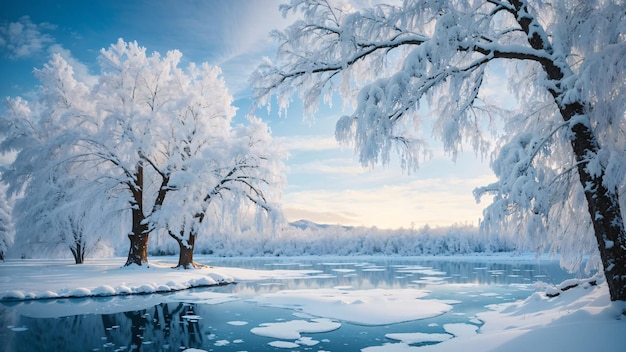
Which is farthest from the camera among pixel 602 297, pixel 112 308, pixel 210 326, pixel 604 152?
pixel 112 308

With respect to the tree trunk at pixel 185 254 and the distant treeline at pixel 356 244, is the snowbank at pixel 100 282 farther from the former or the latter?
the distant treeline at pixel 356 244

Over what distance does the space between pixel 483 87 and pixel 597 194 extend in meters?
2.83

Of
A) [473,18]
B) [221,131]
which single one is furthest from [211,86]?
[473,18]

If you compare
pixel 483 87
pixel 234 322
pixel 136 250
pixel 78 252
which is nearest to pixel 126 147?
pixel 136 250

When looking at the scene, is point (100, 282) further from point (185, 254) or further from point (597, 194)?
point (597, 194)

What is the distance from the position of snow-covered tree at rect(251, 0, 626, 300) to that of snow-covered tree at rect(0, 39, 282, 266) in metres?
13.6

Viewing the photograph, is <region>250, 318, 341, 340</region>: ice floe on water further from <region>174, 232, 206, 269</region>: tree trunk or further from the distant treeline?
the distant treeline

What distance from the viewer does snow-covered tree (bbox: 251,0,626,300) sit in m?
5.60

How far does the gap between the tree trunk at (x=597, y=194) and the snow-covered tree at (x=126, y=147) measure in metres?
16.4

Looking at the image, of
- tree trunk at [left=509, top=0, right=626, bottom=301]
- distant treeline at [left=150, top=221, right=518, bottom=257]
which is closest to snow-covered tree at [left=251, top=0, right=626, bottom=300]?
tree trunk at [left=509, top=0, right=626, bottom=301]

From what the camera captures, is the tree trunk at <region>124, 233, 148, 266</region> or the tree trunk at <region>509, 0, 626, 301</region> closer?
the tree trunk at <region>509, 0, 626, 301</region>

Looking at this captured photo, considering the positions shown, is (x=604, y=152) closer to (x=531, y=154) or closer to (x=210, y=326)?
(x=531, y=154)

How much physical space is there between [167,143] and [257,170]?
16.5 ft

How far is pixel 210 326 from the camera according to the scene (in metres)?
9.38
